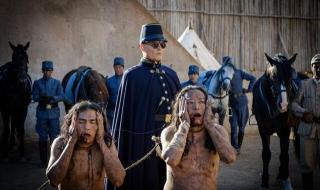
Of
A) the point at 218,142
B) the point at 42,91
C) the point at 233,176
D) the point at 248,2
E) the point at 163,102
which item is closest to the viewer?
the point at 218,142

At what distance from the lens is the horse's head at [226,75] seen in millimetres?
11156

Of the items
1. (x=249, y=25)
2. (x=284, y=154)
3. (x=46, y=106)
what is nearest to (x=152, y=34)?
(x=284, y=154)

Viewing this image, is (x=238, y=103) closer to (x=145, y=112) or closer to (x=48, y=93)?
(x=48, y=93)

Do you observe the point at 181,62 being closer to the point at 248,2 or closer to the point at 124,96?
the point at 124,96

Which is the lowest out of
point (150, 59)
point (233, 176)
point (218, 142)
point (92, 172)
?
point (233, 176)

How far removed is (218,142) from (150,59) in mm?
1722

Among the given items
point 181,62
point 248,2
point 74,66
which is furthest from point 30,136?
point 248,2

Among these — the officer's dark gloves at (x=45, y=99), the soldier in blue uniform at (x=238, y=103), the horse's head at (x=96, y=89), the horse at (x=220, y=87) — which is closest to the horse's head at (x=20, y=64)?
the officer's dark gloves at (x=45, y=99)

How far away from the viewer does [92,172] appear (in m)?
3.72

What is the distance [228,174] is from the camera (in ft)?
28.5

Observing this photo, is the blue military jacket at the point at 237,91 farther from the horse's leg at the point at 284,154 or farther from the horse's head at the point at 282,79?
the horse's head at the point at 282,79

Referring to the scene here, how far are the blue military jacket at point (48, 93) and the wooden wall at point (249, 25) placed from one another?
45.5ft

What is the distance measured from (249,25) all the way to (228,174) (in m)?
16.6

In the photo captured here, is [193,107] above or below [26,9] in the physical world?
below
